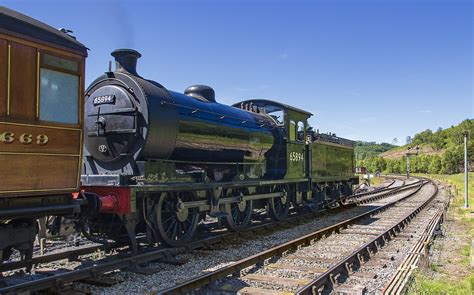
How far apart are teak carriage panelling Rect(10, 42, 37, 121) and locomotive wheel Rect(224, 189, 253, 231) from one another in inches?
237

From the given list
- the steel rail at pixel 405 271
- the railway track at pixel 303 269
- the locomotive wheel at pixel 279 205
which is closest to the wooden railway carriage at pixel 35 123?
the railway track at pixel 303 269

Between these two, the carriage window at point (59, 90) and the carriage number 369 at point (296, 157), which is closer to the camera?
the carriage window at point (59, 90)

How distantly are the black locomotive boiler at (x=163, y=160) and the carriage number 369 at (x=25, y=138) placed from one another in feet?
5.74

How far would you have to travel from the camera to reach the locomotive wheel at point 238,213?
10888mm

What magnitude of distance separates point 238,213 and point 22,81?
7.27 metres

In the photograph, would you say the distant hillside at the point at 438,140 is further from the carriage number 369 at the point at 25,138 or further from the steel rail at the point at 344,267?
the carriage number 369 at the point at 25,138

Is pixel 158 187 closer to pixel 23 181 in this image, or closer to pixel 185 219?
pixel 185 219

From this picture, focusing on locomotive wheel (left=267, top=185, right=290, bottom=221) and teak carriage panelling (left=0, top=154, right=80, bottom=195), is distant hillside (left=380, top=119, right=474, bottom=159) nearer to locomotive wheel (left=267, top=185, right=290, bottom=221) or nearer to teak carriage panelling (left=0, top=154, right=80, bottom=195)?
locomotive wheel (left=267, top=185, right=290, bottom=221)

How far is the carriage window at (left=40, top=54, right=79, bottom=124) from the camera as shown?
19.1 ft

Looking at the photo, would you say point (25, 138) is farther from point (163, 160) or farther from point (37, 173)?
point (163, 160)

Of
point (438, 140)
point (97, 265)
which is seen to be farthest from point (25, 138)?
point (438, 140)

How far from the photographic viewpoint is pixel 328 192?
1880 cm

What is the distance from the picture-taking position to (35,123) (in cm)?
562

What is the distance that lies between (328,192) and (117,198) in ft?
42.0
